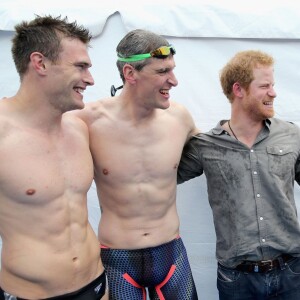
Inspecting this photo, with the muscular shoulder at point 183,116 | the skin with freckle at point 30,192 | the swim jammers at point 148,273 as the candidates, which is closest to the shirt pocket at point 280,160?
the muscular shoulder at point 183,116

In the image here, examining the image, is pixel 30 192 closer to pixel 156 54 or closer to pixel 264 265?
pixel 156 54

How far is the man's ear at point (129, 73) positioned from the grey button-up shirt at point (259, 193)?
20.2 inches

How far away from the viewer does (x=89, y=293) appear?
1723 millimetres

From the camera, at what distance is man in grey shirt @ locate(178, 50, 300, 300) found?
2.00m

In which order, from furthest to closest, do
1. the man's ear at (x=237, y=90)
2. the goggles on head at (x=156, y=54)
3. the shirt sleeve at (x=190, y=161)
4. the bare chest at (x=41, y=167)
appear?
the shirt sleeve at (x=190, y=161) < the man's ear at (x=237, y=90) < the goggles on head at (x=156, y=54) < the bare chest at (x=41, y=167)

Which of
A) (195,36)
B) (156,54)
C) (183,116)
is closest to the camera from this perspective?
(156,54)

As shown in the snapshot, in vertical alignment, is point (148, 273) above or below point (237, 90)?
below

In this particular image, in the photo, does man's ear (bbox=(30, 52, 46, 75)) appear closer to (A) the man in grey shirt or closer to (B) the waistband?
(A) the man in grey shirt

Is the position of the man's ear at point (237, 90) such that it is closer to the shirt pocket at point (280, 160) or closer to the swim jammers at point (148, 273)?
the shirt pocket at point (280, 160)

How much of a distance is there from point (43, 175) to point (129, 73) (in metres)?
0.67

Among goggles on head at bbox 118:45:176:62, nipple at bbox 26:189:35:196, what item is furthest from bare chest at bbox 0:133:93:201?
goggles on head at bbox 118:45:176:62

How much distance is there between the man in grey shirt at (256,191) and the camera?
2.00 meters

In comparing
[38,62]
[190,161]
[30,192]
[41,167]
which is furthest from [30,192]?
[190,161]

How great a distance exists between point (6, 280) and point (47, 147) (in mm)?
524
